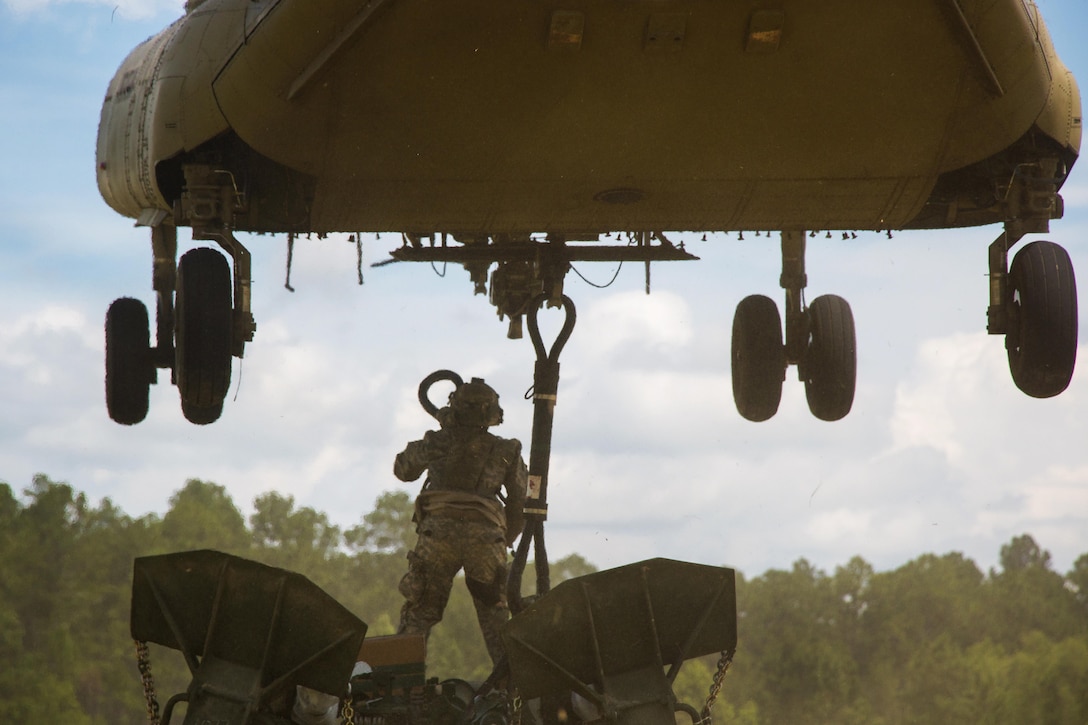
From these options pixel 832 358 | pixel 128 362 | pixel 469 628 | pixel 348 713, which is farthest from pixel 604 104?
pixel 469 628

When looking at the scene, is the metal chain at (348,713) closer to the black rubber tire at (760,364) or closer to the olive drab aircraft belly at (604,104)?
the olive drab aircraft belly at (604,104)

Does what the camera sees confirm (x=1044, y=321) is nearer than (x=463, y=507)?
Yes

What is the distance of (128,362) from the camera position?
973 cm

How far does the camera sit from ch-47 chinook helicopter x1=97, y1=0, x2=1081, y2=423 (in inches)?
303

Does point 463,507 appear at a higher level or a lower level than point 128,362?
lower

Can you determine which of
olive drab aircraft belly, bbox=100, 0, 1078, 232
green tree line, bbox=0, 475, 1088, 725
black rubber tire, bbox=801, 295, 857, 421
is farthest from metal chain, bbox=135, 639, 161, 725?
green tree line, bbox=0, 475, 1088, 725

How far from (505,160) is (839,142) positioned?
6.21 ft

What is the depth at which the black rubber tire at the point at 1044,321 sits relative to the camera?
886 centimetres

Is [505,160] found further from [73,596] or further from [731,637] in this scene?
[73,596]

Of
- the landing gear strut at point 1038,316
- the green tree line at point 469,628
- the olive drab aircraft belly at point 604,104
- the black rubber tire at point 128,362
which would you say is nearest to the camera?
the olive drab aircraft belly at point 604,104

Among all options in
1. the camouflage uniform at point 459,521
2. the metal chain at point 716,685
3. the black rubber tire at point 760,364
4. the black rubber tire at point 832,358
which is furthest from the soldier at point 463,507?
the metal chain at point 716,685

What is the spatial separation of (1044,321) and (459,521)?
3.87 meters

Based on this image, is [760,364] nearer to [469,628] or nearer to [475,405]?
[475,405]

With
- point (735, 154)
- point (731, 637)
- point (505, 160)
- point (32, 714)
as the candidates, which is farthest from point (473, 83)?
point (32, 714)
